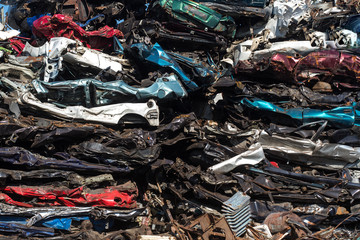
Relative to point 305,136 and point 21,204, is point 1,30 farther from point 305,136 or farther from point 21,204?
point 305,136

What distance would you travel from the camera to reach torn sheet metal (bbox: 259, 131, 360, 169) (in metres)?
7.62

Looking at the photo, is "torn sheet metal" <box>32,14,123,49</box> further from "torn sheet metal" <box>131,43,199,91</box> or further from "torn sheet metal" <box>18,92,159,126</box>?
"torn sheet metal" <box>18,92,159,126</box>

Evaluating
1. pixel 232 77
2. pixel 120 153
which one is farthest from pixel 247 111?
pixel 120 153

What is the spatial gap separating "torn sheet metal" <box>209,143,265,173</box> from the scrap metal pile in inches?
0.8

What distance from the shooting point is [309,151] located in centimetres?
772

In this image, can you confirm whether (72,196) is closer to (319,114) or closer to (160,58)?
(160,58)

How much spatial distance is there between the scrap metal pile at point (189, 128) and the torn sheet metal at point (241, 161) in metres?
0.02

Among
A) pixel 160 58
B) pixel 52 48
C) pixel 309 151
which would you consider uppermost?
pixel 160 58

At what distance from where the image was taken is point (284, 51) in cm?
899

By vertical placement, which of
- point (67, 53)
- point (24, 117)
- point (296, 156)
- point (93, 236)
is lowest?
point (93, 236)

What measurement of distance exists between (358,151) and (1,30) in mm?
9765

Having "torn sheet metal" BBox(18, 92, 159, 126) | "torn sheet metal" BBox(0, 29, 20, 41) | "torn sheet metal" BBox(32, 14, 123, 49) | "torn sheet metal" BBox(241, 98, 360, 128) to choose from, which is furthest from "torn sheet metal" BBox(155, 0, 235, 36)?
"torn sheet metal" BBox(0, 29, 20, 41)

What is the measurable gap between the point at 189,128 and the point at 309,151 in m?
2.47

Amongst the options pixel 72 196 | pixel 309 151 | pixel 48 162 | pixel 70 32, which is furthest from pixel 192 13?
pixel 72 196
